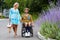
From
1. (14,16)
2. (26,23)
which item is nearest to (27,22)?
(26,23)

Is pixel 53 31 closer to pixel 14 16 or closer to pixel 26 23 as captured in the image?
pixel 26 23

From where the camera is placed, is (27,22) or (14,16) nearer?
(14,16)

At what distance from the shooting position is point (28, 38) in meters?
15.2

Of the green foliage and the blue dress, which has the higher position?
the blue dress

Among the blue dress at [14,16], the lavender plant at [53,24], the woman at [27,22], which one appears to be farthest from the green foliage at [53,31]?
the blue dress at [14,16]

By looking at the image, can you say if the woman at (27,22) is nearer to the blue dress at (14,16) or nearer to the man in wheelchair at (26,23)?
the man in wheelchair at (26,23)

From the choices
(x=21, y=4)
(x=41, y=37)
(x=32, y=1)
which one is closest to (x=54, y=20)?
(x=41, y=37)

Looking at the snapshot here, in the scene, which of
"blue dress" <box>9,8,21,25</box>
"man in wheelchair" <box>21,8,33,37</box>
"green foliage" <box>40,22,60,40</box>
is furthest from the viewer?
"man in wheelchair" <box>21,8,33,37</box>

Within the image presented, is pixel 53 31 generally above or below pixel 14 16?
below

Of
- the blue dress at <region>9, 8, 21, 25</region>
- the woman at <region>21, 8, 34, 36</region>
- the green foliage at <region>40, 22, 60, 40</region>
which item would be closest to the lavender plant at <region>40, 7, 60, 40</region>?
the green foliage at <region>40, 22, 60, 40</region>

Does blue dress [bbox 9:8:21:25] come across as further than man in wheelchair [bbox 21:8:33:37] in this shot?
No

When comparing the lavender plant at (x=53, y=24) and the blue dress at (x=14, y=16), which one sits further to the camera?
the blue dress at (x=14, y=16)

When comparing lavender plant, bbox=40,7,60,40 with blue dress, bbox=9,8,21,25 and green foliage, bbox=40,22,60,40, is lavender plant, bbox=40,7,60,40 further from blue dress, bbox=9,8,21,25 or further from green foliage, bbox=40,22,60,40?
blue dress, bbox=9,8,21,25

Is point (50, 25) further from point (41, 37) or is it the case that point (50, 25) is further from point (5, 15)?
point (5, 15)
